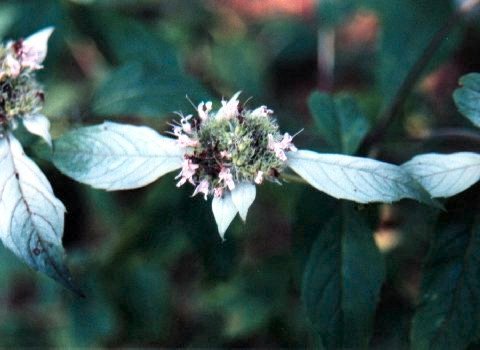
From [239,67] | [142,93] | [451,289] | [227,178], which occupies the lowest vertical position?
[451,289]

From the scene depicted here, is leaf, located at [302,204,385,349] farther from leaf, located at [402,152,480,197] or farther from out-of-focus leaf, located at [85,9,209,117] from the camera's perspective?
out-of-focus leaf, located at [85,9,209,117]

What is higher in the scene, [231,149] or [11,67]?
[11,67]

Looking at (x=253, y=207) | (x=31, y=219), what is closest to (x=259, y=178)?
(x=31, y=219)

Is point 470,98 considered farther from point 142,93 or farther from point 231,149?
point 142,93

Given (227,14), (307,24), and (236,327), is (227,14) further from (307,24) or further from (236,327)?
(236,327)

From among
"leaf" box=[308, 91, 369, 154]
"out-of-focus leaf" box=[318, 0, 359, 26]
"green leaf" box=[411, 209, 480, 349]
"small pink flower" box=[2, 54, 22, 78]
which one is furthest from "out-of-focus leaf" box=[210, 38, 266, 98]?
"green leaf" box=[411, 209, 480, 349]
